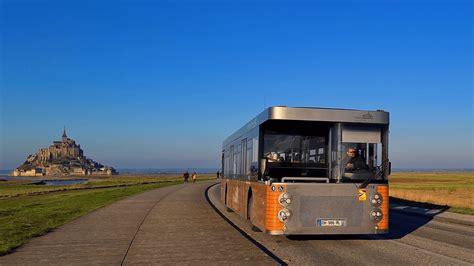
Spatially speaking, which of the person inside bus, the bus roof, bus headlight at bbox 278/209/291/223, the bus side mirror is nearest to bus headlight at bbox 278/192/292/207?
bus headlight at bbox 278/209/291/223

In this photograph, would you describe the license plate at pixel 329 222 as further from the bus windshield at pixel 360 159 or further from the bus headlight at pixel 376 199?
the bus windshield at pixel 360 159

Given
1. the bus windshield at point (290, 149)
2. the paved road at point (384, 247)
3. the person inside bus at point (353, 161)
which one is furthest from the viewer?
the bus windshield at point (290, 149)

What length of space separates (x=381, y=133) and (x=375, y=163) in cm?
69

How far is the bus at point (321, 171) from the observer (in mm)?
11016

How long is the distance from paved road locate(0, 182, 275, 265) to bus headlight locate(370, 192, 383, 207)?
2892mm

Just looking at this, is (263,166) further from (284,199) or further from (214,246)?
(214,246)

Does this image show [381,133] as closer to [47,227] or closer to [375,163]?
[375,163]

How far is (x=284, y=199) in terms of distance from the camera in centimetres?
1094

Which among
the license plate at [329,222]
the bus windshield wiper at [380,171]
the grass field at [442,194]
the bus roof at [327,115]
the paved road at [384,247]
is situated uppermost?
the bus roof at [327,115]

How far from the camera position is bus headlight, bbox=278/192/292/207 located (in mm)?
10922

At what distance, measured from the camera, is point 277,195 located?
11.0 metres

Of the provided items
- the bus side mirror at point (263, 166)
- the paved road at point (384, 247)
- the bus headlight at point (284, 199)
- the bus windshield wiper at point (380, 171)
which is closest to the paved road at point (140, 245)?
the paved road at point (384, 247)

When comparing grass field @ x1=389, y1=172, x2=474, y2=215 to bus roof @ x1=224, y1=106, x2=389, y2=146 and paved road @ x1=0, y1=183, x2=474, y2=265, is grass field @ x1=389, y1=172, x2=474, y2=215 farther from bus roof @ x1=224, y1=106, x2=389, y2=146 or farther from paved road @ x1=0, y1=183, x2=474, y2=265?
bus roof @ x1=224, y1=106, x2=389, y2=146

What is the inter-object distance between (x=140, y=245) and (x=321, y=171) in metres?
4.63
